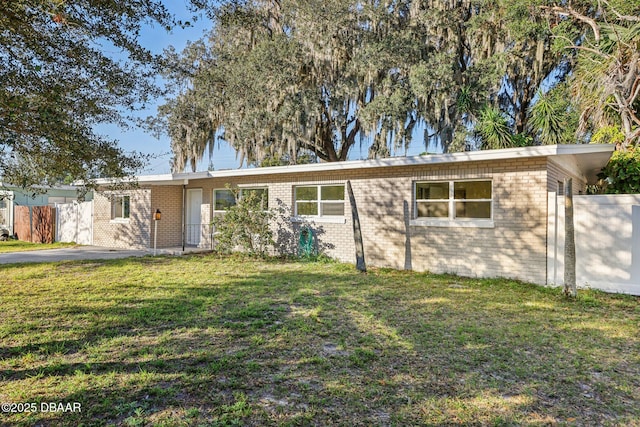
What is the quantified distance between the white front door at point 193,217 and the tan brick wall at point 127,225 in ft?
4.80

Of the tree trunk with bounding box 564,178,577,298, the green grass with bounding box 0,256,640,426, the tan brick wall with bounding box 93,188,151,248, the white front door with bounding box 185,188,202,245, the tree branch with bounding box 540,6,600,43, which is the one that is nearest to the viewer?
the green grass with bounding box 0,256,640,426

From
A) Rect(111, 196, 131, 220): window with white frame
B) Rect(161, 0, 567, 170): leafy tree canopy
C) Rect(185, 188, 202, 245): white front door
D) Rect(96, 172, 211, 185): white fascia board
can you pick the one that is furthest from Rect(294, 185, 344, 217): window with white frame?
Rect(111, 196, 131, 220): window with white frame

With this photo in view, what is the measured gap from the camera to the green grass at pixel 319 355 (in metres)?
2.98

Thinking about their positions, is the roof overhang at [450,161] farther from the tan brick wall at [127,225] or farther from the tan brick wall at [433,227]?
the tan brick wall at [127,225]

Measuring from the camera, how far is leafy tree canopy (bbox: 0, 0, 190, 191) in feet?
16.1

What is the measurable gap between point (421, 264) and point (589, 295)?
11.7 feet

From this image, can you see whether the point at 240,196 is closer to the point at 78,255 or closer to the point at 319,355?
the point at 78,255

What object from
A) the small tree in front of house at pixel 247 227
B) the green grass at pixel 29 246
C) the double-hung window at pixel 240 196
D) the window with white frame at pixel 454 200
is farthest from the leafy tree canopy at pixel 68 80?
the green grass at pixel 29 246

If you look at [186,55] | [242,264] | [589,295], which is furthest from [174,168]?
[589,295]

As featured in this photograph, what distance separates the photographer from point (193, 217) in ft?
49.7

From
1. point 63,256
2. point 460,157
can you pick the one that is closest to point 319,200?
point 460,157

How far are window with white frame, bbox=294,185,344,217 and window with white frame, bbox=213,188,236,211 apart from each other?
3.05 m

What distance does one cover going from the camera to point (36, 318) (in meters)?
5.42

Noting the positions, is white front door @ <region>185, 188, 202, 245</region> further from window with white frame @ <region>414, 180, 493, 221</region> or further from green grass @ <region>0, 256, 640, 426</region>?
window with white frame @ <region>414, 180, 493, 221</region>
